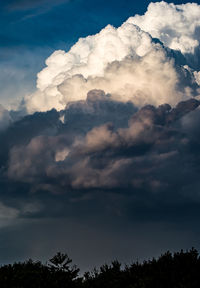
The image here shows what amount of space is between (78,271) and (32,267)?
9222 millimetres

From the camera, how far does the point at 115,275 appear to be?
73.1m

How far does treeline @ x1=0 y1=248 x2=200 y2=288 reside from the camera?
65438 mm

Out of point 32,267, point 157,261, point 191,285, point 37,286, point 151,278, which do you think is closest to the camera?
point 191,285

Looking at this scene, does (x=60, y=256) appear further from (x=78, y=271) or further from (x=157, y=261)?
(x=157, y=261)

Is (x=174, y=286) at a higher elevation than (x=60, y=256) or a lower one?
lower

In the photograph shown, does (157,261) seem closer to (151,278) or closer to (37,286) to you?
(151,278)

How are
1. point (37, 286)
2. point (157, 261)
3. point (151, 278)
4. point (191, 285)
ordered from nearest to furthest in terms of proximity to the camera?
point (191, 285)
point (151, 278)
point (157, 261)
point (37, 286)

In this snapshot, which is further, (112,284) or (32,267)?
(32,267)

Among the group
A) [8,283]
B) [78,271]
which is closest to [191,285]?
[78,271]

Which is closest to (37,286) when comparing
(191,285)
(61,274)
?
(61,274)

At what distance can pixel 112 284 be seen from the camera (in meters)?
70.9

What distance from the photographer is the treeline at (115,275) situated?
6544cm

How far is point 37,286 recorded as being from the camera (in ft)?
253

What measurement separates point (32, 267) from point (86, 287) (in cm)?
1430
